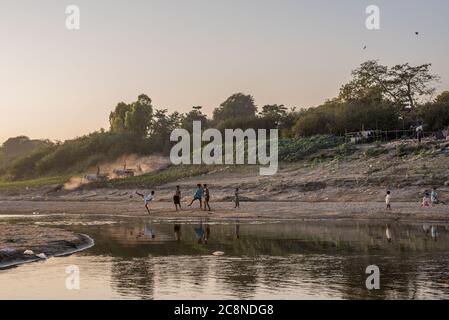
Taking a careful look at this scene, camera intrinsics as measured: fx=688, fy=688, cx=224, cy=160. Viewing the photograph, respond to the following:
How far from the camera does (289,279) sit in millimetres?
16156

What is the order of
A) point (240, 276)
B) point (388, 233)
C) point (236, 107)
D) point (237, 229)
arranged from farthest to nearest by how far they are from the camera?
point (236, 107)
point (237, 229)
point (388, 233)
point (240, 276)

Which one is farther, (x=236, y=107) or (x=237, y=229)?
(x=236, y=107)

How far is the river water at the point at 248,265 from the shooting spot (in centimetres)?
1458

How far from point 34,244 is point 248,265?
23.6 ft

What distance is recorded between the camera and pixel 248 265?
18.5m

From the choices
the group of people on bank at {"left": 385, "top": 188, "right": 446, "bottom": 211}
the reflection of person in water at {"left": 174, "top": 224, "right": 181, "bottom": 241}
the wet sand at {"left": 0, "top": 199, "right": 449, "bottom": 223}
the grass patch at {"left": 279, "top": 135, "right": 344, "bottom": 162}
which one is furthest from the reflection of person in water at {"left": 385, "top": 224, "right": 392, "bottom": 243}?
the grass patch at {"left": 279, "top": 135, "right": 344, "bottom": 162}

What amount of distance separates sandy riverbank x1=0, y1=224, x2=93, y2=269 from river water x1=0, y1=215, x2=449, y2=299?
575mm

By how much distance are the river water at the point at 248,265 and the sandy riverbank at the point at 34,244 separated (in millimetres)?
575

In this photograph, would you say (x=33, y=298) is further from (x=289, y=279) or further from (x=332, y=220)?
(x=332, y=220)

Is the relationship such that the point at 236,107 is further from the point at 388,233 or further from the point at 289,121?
the point at 388,233

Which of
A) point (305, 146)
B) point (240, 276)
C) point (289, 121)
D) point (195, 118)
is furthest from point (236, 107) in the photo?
point (240, 276)

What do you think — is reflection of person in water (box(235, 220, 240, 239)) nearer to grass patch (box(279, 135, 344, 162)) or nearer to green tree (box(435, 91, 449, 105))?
grass patch (box(279, 135, 344, 162))

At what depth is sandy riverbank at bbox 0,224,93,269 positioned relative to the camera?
18.9 meters
